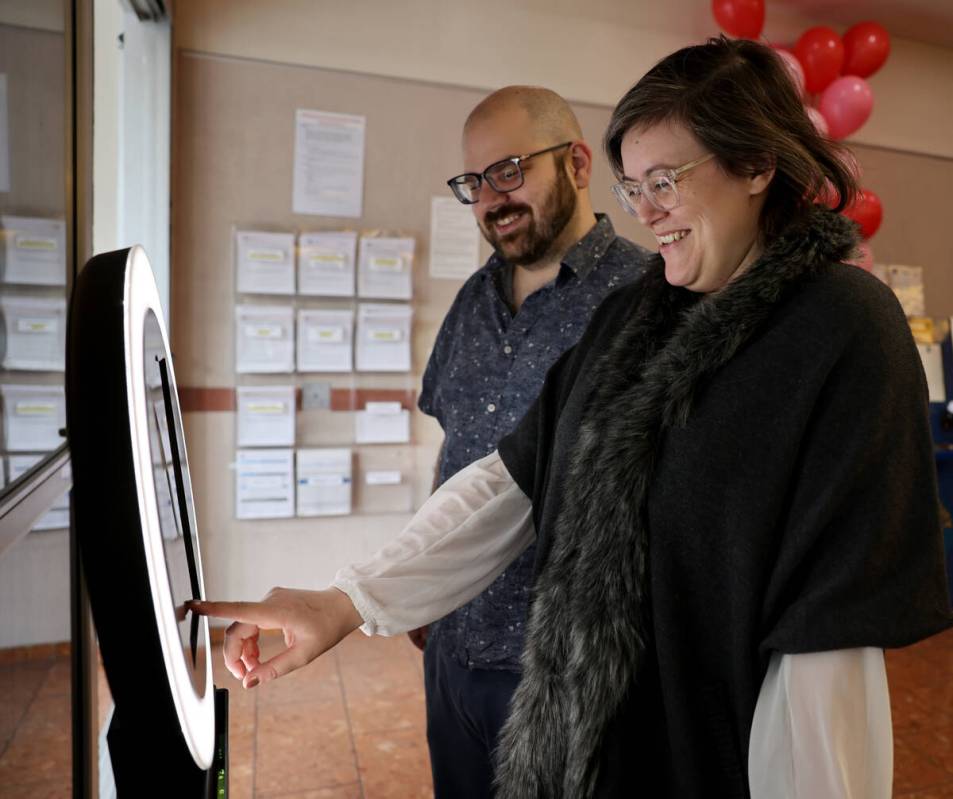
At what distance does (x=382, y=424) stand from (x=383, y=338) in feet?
1.28

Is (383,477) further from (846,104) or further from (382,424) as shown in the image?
(846,104)

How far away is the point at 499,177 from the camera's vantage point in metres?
1.52

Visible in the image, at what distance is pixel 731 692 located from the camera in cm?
82

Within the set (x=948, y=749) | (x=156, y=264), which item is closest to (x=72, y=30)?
(x=156, y=264)

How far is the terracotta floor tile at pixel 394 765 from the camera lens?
2170mm

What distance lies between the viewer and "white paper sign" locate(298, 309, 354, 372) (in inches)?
125

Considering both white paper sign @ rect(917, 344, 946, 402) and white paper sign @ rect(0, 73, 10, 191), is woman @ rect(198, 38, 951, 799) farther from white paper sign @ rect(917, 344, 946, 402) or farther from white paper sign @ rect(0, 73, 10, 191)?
white paper sign @ rect(917, 344, 946, 402)

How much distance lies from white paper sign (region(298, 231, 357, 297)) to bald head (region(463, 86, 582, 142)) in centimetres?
171

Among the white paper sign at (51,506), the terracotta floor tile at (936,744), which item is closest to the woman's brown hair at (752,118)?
the white paper sign at (51,506)

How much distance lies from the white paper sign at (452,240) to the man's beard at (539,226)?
6.02ft

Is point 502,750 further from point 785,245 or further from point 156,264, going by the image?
point 156,264

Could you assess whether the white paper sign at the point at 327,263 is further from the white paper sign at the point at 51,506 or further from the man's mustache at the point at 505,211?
the white paper sign at the point at 51,506

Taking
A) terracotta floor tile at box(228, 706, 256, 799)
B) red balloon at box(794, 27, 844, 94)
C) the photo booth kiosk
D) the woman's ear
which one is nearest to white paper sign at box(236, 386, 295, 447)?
terracotta floor tile at box(228, 706, 256, 799)

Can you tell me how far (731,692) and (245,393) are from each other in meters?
2.64
